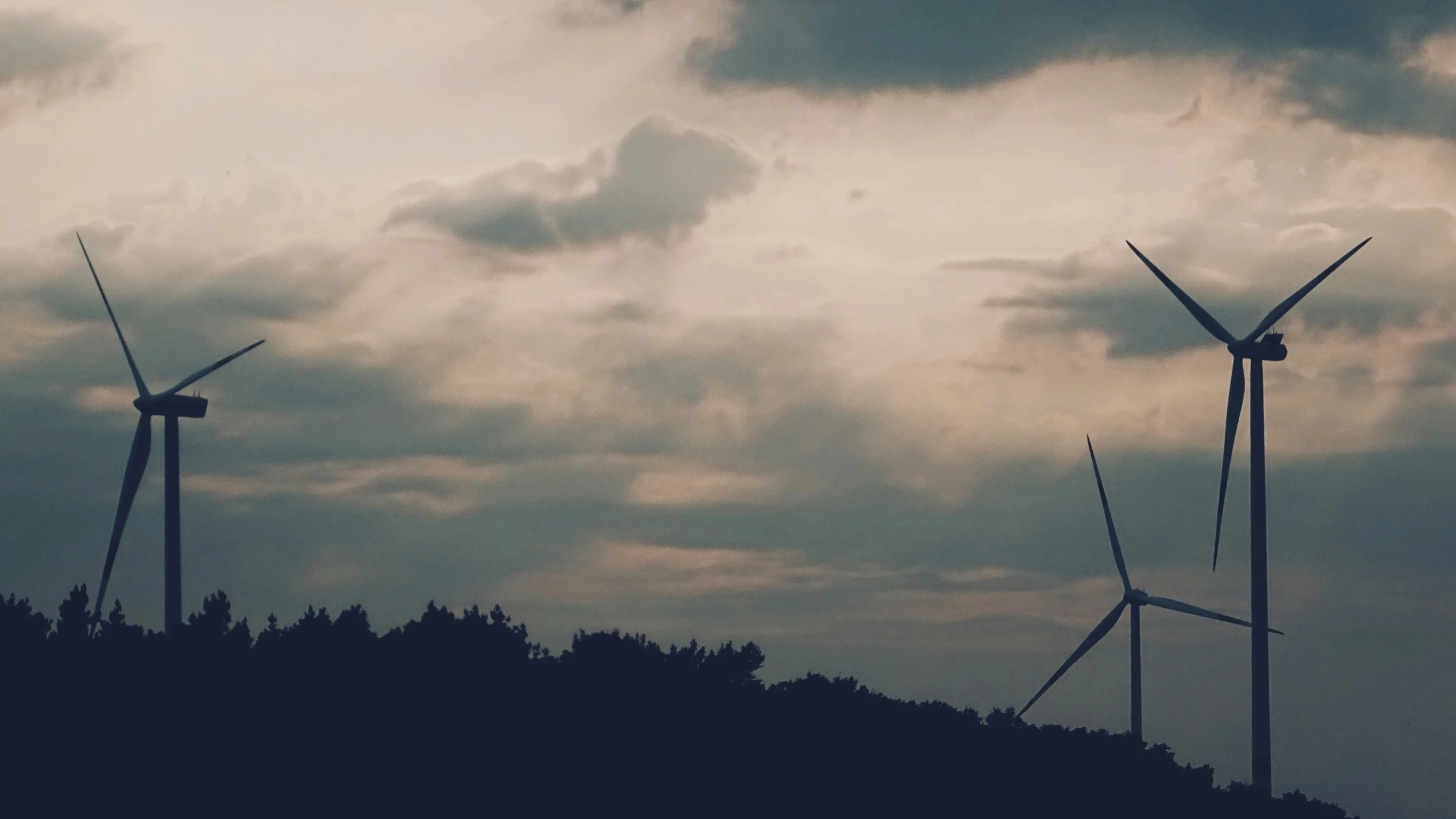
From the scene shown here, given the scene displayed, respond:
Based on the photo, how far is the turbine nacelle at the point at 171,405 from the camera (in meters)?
97.8

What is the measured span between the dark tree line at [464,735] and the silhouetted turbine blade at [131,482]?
10176 millimetres

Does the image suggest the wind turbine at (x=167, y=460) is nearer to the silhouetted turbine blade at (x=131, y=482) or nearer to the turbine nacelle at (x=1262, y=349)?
the silhouetted turbine blade at (x=131, y=482)

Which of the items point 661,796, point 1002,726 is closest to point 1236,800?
point 1002,726

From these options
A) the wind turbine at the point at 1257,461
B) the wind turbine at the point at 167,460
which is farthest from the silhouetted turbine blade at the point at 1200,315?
the wind turbine at the point at 167,460

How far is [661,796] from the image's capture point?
90.4 m

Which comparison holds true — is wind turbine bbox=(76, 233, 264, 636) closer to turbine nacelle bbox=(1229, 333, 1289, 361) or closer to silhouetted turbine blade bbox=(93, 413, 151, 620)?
silhouetted turbine blade bbox=(93, 413, 151, 620)

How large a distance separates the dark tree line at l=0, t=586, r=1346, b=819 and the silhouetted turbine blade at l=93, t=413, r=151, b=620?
10.2 meters

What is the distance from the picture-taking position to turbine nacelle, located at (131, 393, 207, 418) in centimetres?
9775

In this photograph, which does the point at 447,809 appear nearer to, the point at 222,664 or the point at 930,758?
the point at 222,664

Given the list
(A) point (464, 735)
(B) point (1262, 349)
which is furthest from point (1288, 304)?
(A) point (464, 735)

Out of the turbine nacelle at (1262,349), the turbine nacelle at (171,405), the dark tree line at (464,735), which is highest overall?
the turbine nacelle at (1262,349)

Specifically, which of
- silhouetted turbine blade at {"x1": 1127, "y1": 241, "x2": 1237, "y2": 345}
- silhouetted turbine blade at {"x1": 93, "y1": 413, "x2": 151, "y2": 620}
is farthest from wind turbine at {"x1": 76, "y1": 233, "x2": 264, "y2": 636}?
silhouetted turbine blade at {"x1": 1127, "y1": 241, "x2": 1237, "y2": 345}

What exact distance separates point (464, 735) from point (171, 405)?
25.9 m

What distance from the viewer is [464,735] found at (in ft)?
281
